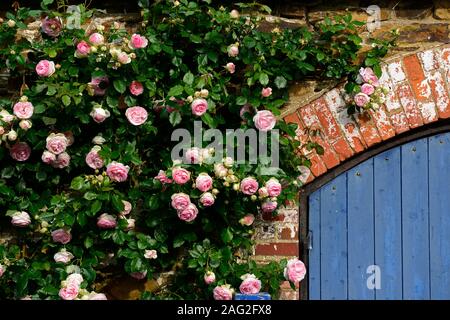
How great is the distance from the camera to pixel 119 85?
15.0 feet

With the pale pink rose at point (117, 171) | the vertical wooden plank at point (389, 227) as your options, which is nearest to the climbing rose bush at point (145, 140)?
the pale pink rose at point (117, 171)

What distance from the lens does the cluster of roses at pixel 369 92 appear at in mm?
4617

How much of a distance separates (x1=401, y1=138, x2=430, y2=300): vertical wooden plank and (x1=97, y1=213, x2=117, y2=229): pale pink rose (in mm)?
1639

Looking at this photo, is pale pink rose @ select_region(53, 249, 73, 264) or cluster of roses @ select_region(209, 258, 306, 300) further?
pale pink rose @ select_region(53, 249, 73, 264)

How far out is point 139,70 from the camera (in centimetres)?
464

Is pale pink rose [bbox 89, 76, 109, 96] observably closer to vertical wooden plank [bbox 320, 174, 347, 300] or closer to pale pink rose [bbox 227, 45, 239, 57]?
pale pink rose [bbox 227, 45, 239, 57]

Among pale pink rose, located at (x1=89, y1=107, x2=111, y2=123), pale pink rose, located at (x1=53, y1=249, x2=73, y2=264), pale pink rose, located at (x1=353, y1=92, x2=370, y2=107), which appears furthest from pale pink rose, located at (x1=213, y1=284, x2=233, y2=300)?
pale pink rose, located at (x1=353, y1=92, x2=370, y2=107)

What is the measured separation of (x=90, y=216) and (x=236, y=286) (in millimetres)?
906

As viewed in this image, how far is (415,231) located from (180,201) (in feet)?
4.47

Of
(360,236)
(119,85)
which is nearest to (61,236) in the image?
(119,85)

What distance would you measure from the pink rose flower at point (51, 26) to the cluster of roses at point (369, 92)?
176 centimetres

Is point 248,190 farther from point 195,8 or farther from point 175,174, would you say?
point 195,8

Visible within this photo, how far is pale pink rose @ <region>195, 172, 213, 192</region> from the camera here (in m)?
4.34

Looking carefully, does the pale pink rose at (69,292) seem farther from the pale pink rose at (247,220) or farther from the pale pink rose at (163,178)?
the pale pink rose at (247,220)
